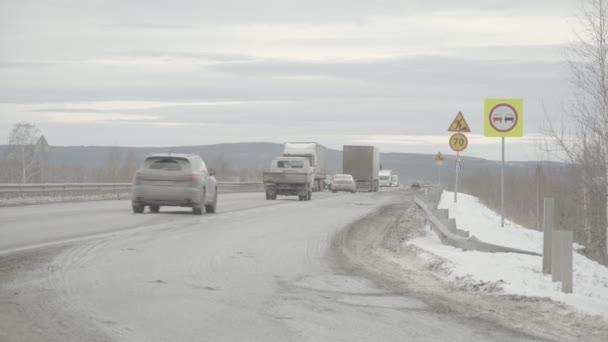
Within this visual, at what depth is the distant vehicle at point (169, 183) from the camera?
2622 centimetres

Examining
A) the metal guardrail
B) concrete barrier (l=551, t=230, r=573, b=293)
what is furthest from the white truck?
concrete barrier (l=551, t=230, r=573, b=293)

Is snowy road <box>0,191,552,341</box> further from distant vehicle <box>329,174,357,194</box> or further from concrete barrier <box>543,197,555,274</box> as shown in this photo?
distant vehicle <box>329,174,357,194</box>

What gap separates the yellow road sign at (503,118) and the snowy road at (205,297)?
256 inches

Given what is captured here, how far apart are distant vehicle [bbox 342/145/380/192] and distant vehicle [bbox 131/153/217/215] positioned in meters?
50.3

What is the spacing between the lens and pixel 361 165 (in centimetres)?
7675

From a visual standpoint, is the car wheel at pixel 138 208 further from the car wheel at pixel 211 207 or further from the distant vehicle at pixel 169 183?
the car wheel at pixel 211 207

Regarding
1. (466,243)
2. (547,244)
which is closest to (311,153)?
(466,243)

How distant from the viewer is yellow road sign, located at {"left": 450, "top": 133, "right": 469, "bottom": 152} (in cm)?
3322

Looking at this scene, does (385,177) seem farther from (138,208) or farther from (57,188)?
(138,208)

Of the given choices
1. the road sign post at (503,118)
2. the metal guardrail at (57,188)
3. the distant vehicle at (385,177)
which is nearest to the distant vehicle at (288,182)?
the metal guardrail at (57,188)

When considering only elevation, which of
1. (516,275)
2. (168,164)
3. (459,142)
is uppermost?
(459,142)

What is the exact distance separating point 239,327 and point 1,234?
11529 millimetres

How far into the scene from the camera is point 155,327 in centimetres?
734

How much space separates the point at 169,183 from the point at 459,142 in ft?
39.6
